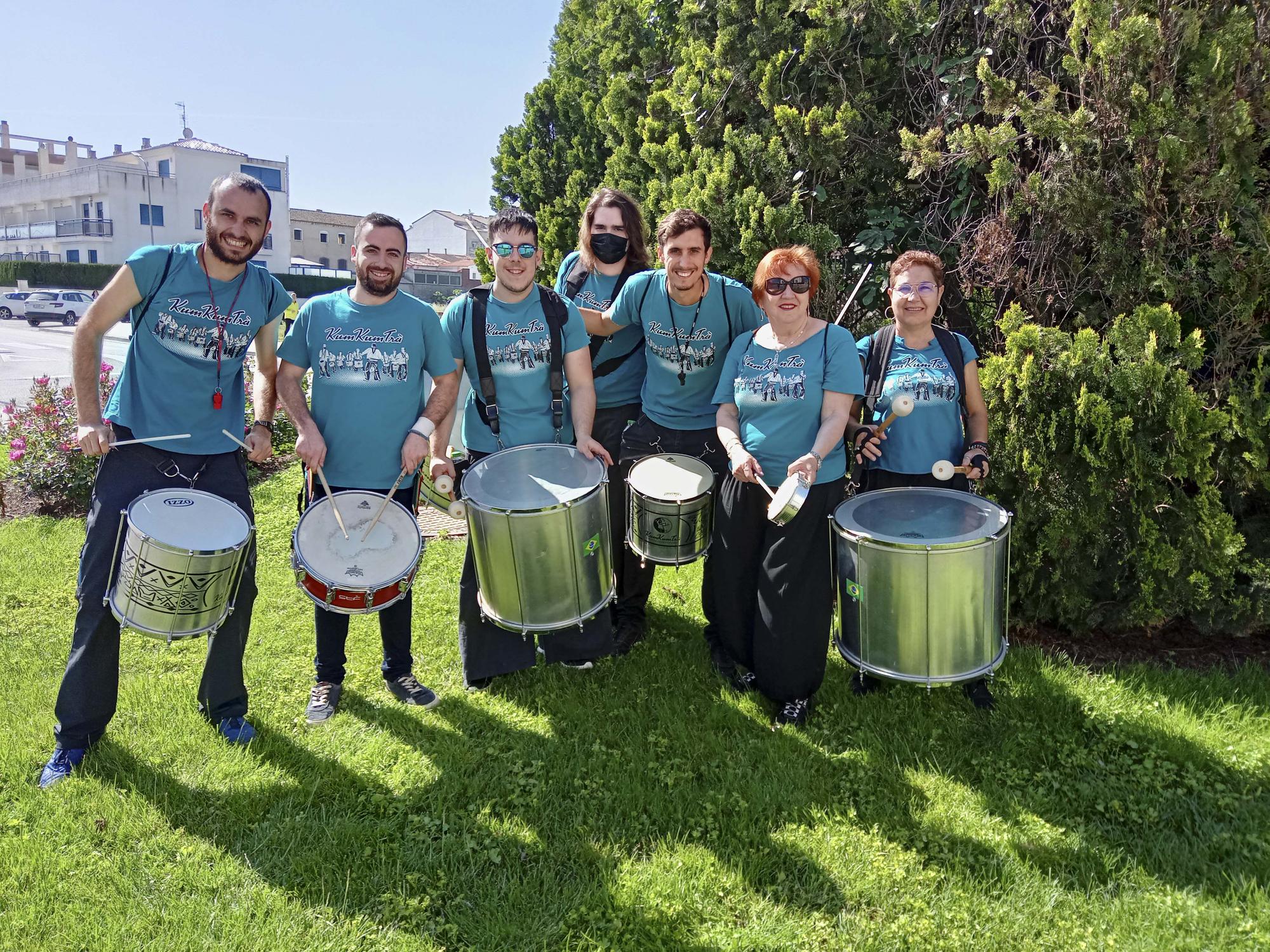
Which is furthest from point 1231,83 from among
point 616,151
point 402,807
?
point 402,807

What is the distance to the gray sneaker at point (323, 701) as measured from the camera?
11.8ft

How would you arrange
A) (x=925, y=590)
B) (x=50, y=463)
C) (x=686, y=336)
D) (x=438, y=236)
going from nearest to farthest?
(x=925, y=590), (x=686, y=336), (x=50, y=463), (x=438, y=236)

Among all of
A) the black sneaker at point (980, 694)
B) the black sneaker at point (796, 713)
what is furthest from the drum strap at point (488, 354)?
the black sneaker at point (980, 694)

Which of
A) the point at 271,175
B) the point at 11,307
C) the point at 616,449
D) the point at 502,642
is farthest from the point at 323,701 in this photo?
the point at 271,175

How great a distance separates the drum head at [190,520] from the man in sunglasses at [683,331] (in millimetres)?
1635

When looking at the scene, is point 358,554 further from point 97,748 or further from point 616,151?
point 616,151

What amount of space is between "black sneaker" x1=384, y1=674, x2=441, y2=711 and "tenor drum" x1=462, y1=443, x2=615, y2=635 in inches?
23.8

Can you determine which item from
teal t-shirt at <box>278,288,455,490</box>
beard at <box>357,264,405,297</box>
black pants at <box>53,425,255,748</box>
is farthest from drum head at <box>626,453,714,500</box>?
black pants at <box>53,425,255,748</box>

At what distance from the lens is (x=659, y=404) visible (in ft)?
12.9

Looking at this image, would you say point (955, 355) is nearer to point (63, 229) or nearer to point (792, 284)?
point (792, 284)

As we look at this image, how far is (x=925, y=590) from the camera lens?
9.62 feet

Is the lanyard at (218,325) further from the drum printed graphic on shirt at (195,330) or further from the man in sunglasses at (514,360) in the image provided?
the man in sunglasses at (514,360)

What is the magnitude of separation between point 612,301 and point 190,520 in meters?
2.04

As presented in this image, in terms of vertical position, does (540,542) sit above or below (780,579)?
above
